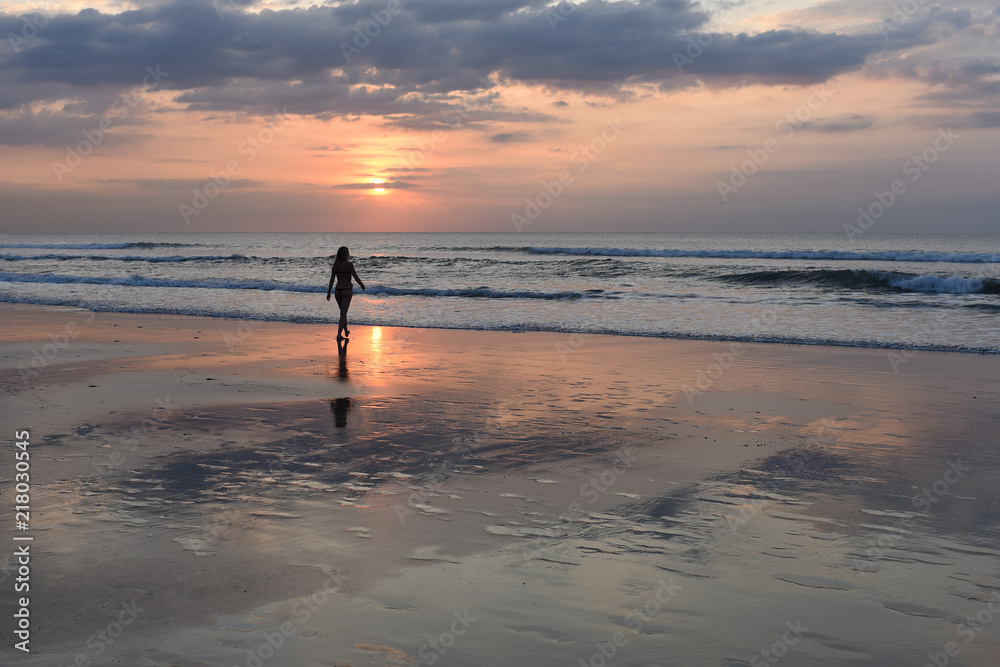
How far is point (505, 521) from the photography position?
5.28 m

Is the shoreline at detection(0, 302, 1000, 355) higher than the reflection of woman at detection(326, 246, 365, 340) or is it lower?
lower

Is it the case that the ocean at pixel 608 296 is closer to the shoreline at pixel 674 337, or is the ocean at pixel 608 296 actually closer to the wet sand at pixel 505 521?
the shoreline at pixel 674 337

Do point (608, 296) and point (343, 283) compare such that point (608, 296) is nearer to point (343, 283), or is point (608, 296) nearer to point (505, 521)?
point (343, 283)

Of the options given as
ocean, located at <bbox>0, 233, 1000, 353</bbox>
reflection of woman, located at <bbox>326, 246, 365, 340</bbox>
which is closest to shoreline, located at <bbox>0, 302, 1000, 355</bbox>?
ocean, located at <bbox>0, 233, 1000, 353</bbox>

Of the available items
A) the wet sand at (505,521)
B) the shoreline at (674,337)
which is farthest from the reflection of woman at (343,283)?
the wet sand at (505,521)

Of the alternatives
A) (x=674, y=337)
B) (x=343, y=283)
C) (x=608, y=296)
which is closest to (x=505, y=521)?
(x=343, y=283)

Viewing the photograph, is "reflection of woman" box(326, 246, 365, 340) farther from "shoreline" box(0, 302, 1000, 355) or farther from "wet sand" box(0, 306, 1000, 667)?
"wet sand" box(0, 306, 1000, 667)

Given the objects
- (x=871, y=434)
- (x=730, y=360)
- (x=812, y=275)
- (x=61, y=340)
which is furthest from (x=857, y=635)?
(x=812, y=275)

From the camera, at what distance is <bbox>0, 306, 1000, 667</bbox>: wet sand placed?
372 centimetres

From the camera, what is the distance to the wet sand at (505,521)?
12.2 ft

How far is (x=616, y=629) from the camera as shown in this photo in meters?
3.81

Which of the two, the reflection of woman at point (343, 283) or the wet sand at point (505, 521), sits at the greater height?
the reflection of woman at point (343, 283)

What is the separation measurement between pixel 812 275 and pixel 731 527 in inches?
1265

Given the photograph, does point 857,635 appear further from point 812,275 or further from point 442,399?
point 812,275
